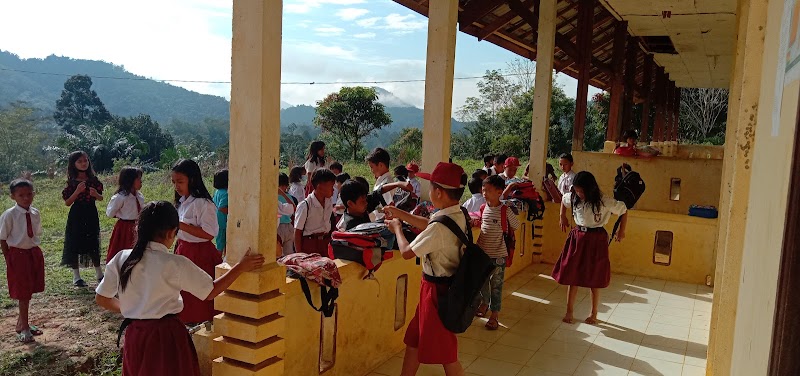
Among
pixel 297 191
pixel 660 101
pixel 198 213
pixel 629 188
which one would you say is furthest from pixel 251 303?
pixel 660 101

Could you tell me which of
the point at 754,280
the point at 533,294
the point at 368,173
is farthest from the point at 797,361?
the point at 368,173

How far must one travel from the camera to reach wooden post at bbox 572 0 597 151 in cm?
863

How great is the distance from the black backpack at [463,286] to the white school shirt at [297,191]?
12.1 feet

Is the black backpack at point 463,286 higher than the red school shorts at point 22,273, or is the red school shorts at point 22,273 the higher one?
the black backpack at point 463,286

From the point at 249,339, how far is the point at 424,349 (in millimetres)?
983

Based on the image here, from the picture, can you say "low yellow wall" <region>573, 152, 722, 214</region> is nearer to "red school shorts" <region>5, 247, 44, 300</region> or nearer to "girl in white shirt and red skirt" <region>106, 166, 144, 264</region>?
"girl in white shirt and red skirt" <region>106, 166, 144, 264</region>

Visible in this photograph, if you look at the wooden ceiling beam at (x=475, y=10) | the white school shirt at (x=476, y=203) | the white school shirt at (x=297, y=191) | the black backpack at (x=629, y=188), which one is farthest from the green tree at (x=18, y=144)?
the black backpack at (x=629, y=188)

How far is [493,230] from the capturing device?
16.6 feet

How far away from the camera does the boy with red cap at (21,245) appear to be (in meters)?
4.90

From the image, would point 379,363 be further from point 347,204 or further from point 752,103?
point 752,103

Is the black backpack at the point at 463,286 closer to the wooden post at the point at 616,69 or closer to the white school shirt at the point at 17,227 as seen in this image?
the white school shirt at the point at 17,227

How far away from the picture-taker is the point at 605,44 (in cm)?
1270

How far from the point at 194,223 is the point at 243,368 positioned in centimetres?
130

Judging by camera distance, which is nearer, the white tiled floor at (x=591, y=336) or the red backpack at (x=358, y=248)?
the red backpack at (x=358, y=248)
